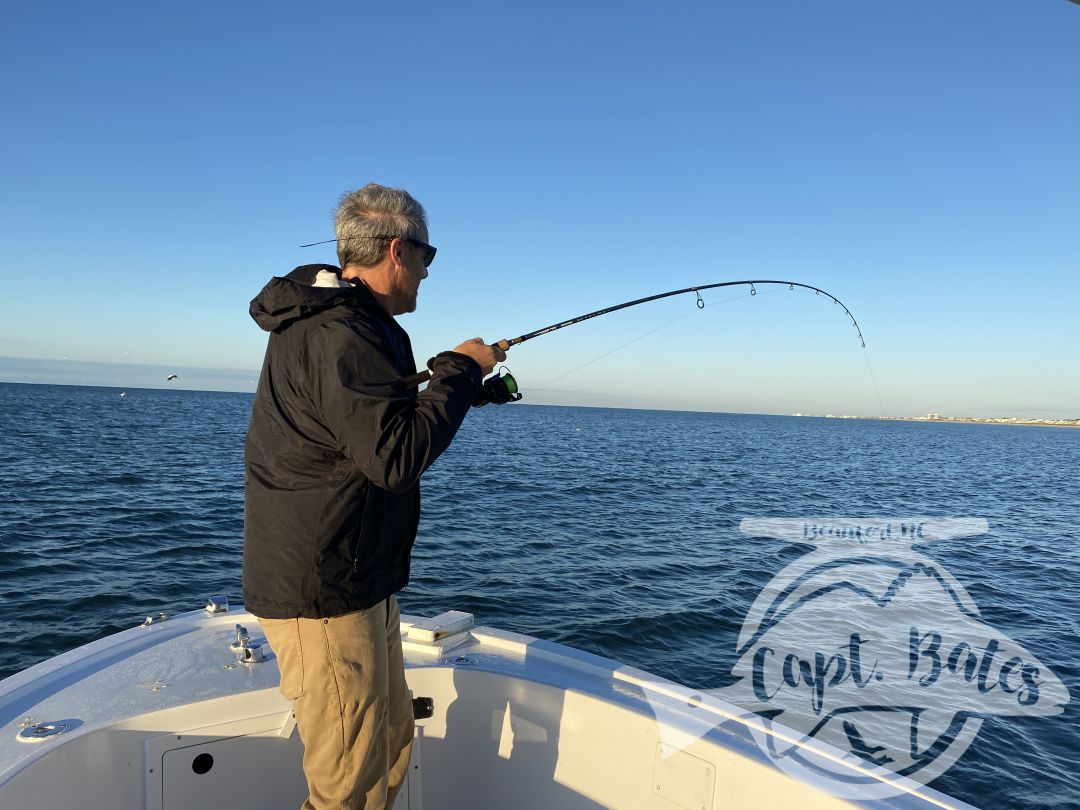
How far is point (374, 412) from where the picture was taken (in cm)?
167

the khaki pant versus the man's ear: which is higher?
the man's ear

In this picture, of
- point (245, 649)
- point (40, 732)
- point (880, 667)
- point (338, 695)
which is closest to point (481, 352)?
point (338, 695)

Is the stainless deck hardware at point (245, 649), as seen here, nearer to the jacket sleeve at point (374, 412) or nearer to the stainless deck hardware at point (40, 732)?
the stainless deck hardware at point (40, 732)

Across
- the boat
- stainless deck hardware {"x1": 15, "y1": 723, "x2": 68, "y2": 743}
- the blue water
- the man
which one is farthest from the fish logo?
stainless deck hardware {"x1": 15, "y1": 723, "x2": 68, "y2": 743}

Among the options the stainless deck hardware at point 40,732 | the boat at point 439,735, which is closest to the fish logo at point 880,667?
the boat at point 439,735

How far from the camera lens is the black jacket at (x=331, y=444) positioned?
66.5 inches

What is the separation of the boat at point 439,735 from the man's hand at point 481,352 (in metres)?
1.35

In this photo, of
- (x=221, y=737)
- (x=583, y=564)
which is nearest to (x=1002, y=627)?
(x=583, y=564)

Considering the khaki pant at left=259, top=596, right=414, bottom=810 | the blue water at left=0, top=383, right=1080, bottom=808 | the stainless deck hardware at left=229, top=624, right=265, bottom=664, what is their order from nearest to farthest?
1. the khaki pant at left=259, top=596, right=414, bottom=810
2. the stainless deck hardware at left=229, top=624, right=265, bottom=664
3. the blue water at left=0, top=383, right=1080, bottom=808

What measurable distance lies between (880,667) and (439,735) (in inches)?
224

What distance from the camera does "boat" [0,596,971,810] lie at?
2.21m

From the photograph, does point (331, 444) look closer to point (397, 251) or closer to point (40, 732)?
point (397, 251)

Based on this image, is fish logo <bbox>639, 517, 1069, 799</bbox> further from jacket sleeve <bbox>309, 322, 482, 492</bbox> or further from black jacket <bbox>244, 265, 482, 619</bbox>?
jacket sleeve <bbox>309, 322, 482, 492</bbox>

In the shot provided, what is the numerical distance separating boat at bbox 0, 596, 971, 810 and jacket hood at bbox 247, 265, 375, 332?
1418 millimetres
